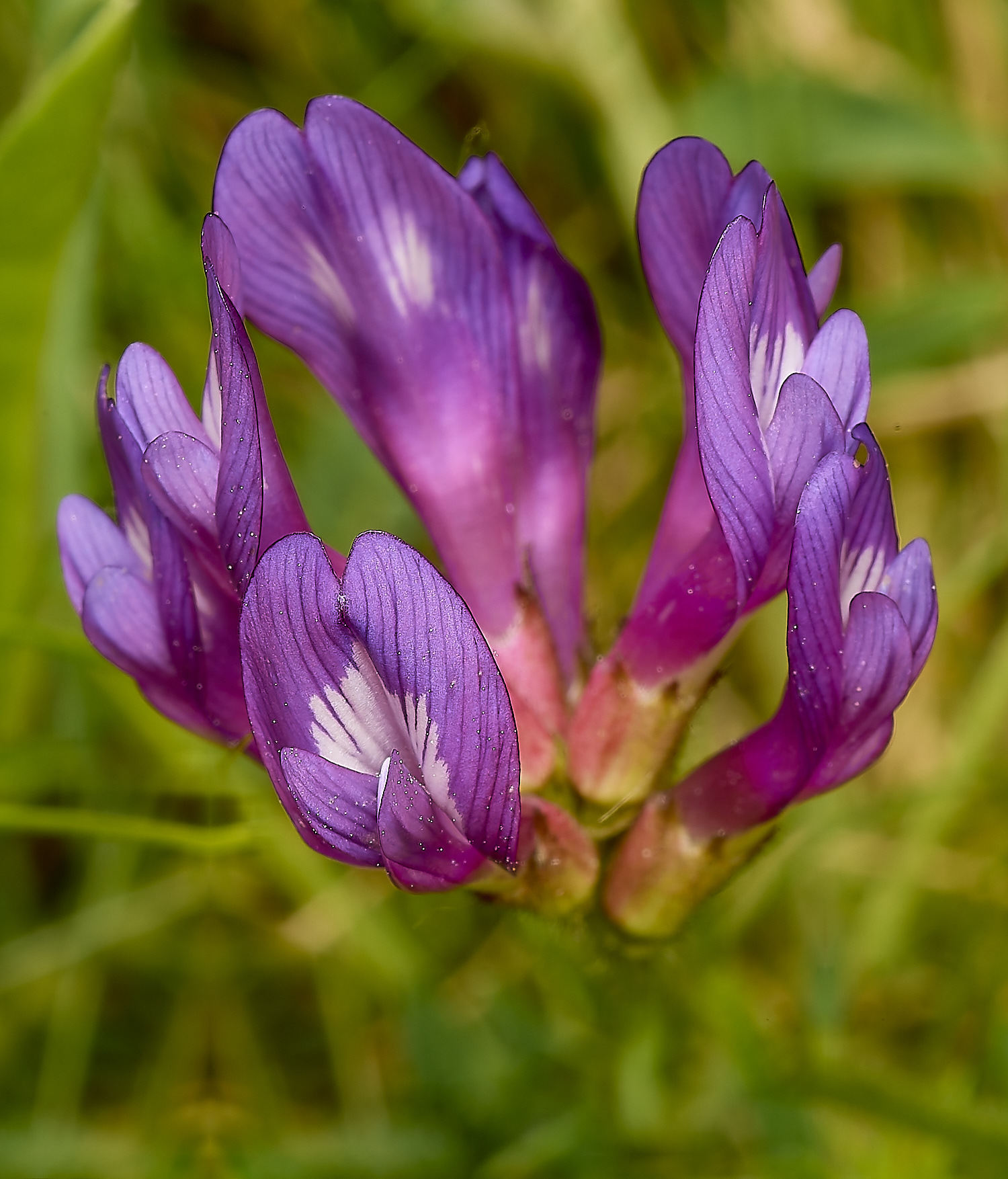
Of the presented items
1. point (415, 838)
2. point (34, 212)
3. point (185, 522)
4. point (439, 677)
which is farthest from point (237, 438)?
point (34, 212)

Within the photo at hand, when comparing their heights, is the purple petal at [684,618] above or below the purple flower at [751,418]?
below

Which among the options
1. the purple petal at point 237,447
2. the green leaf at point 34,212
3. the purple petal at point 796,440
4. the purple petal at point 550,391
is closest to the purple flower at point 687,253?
the purple petal at point 550,391

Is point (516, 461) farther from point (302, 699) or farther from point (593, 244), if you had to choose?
point (593, 244)

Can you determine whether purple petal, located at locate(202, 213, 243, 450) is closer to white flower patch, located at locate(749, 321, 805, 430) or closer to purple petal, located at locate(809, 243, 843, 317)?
white flower patch, located at locate(749, 321, 805, 430)

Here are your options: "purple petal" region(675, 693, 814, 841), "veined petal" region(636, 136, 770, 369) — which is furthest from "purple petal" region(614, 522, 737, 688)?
"veined petal" region(636, 136, 770, 369)

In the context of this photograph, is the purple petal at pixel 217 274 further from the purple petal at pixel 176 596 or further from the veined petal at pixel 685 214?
the veined petal at pixel 685 214

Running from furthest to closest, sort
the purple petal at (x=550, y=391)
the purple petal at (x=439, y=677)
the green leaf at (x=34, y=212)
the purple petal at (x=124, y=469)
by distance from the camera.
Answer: the green leaf at (x=34, y=212) < the purple petal at (x=550, y=391) < the purple petal at (x=124, y=469) < the purple petal at (x=439, y=677)
